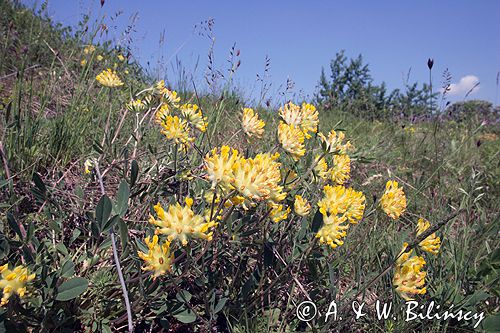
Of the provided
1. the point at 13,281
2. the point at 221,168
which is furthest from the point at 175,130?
the point at 13,281

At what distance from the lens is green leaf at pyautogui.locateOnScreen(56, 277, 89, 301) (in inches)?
39.4

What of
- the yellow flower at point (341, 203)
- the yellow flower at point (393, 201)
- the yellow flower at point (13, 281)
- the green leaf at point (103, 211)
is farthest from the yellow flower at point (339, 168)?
the yellow flower at point (13, 281)

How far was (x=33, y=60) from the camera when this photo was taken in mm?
4137

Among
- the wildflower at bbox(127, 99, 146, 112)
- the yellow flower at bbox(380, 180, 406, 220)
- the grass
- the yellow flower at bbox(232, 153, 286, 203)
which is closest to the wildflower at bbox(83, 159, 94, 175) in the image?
the grass

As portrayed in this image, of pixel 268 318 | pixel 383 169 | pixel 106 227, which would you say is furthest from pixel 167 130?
pixel 383 169

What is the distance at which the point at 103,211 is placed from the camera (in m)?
1.08

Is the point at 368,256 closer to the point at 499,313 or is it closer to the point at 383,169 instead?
the point at 499,313

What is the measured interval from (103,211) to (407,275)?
95cm

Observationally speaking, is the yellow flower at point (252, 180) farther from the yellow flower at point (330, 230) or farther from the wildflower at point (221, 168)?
the yellow flower at point (330, 230)

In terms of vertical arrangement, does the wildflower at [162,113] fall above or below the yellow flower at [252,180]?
above

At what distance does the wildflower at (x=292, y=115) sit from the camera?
1.60m

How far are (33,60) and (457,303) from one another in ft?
14.6

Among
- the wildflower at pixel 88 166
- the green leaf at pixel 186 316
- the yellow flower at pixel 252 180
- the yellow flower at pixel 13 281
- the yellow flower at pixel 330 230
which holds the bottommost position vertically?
the green leaf at pixel 186 316

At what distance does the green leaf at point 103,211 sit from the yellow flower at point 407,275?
0.90 metres
